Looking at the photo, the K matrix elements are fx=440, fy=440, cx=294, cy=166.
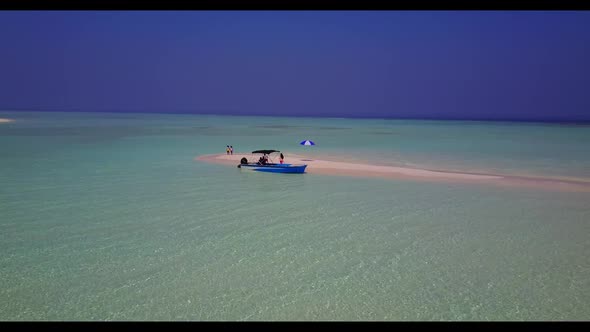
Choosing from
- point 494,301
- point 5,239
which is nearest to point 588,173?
point 494,301

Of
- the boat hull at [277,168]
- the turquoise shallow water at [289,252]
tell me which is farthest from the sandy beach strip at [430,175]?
the turquoise shallow water at [289,252]

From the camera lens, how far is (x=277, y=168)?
25703mm

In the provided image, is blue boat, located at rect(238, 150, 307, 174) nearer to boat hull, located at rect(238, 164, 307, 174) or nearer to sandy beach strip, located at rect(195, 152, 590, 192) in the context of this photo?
boat hull, located at rect(238, 164, 307, 174)

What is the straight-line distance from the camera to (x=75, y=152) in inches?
1425

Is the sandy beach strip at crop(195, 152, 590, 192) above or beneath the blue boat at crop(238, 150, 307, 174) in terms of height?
beneath

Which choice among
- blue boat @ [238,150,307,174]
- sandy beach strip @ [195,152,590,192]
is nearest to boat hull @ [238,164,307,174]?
blue boat @ [238,150,307,174]

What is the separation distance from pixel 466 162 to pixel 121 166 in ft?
78.5

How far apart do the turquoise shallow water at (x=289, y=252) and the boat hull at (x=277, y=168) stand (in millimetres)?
4057

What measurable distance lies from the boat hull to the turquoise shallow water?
4.06 m

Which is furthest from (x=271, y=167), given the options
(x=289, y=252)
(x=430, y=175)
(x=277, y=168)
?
(x=289, y=252)

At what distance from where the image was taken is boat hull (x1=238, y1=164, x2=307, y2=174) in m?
25.2

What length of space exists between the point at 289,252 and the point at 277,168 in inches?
579
